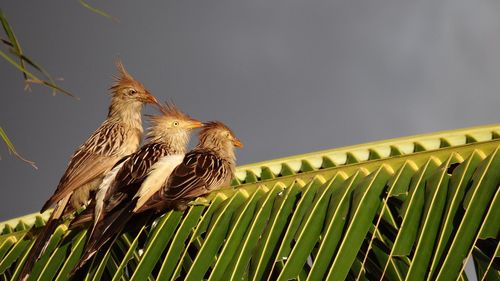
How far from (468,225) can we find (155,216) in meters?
1.67

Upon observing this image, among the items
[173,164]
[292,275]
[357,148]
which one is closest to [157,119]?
[173,164]

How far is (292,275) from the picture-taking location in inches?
103

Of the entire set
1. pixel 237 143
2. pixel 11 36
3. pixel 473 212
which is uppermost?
pixel 11 36

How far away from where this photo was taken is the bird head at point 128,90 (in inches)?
232

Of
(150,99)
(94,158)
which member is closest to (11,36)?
(94,158)

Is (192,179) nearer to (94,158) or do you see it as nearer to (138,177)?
(138,177)

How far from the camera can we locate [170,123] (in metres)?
5.61

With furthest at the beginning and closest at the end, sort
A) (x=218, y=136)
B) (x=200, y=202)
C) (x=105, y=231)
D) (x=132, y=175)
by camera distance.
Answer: (x=218, y=136) → (x=132, y=175) → (x=200, y=202) → (x=105, y=231)

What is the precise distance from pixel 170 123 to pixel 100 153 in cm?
66

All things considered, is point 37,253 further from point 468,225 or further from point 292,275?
point 468,225

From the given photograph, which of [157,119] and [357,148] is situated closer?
[357,148]

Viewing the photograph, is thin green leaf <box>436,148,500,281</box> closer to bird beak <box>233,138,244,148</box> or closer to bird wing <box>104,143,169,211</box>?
bird wing <box>104,143,169,211</box>

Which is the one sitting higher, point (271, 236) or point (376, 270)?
point (271, 236)

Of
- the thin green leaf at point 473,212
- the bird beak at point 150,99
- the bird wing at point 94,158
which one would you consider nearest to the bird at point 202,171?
the bird beak at point 150,99
